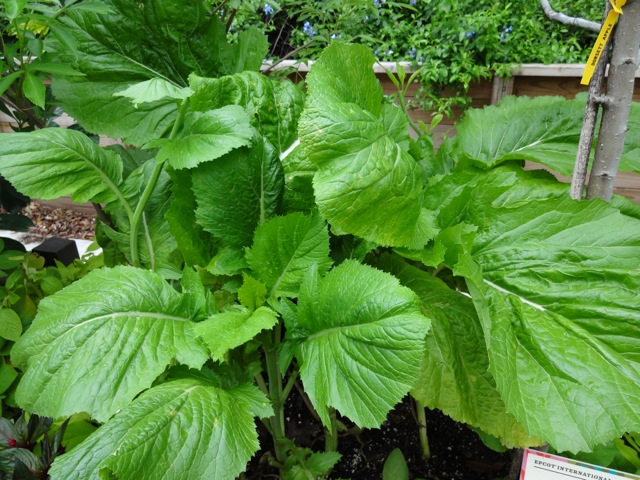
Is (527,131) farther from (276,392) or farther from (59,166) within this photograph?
(59,166)

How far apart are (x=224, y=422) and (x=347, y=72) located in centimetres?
57

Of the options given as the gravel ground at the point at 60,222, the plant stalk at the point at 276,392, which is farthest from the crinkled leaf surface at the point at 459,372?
the gravel ground at the point at 60,222

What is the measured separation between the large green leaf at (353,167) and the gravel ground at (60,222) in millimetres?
2159

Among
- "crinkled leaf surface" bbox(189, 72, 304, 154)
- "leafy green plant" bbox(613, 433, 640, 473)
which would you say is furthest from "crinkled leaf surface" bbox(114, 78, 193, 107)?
"leafy green plant" bbox(613, 433, 640, 473)

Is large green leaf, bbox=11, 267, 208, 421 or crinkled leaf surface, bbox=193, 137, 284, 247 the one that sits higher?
crinkled leaf surface, bbox=193, 137, 284, 247

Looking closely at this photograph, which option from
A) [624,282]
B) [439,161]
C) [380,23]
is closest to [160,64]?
[439,161]

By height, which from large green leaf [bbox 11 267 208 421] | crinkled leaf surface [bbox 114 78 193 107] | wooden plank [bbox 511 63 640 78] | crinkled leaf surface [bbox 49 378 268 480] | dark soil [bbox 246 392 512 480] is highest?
wooden plank [bbox 511 63 640 78]

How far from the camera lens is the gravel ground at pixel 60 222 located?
2611 millimetres

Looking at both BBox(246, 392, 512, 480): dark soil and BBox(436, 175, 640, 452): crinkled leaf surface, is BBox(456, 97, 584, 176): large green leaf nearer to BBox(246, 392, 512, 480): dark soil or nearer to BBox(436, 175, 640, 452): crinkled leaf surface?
BBox(436, 175, 640, 452): crinkled leaf surface

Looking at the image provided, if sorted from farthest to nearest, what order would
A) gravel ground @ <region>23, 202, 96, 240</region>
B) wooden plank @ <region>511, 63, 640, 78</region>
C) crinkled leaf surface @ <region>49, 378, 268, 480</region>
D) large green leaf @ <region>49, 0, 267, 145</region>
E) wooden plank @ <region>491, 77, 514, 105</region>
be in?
1. gravel ground @ <region>23, 202, 96, 240</region>
2. wooden plank @ <region>491, 77, 514, 105</region>
3. wooden plank @ <region>511, 63, 640, 78</region>
4. large green leaf @ <region>49, 0, 267, 145</region>
5. crinkled leaf surface @ <region>49, 378, 268, 480</region>

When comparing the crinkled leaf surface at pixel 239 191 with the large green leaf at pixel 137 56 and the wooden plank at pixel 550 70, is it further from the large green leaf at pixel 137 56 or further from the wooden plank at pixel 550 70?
the wooden plank at pixel 550 70

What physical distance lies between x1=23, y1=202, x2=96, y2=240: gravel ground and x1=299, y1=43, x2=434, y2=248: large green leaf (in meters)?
2.16

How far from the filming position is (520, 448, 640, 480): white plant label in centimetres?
66

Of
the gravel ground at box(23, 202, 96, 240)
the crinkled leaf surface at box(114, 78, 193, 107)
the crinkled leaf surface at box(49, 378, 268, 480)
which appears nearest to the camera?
the crinkled leaf surface at box(49, 378, 268, 480)
